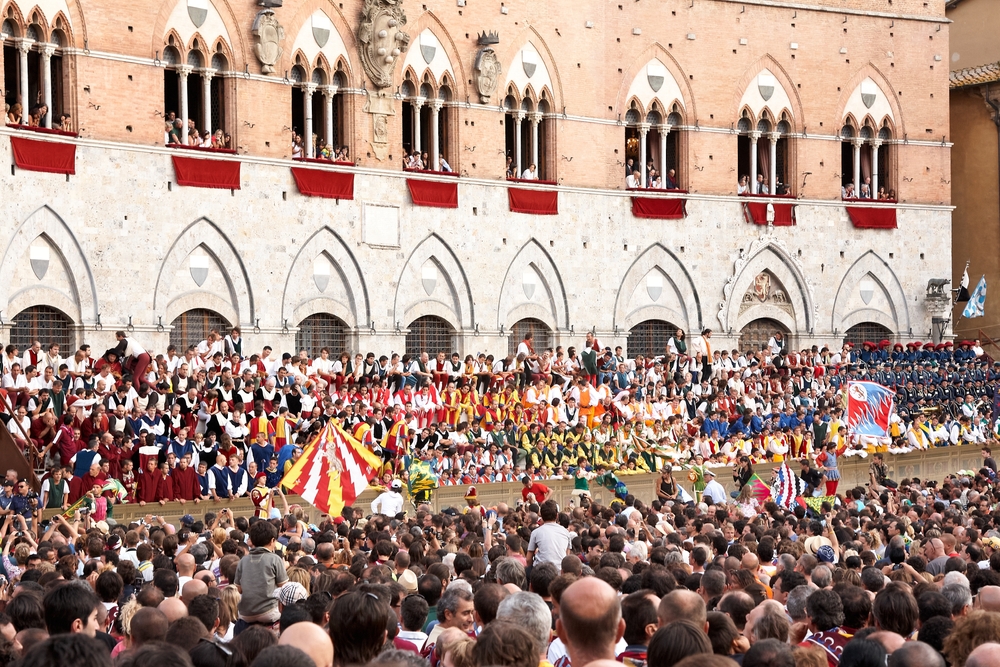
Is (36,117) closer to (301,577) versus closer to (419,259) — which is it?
(419,259)

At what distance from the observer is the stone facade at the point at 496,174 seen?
31891mm

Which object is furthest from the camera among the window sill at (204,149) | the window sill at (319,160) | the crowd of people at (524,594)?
the window sill at (319,160)

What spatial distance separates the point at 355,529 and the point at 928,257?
3467 centimetres

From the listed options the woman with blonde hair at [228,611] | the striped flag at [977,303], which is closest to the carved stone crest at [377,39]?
the striped flag at [977,303]

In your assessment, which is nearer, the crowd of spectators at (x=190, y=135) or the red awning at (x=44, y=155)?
the red awning at (x=44, y=155)

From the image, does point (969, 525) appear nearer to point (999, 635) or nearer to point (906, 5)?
point (999, 635)

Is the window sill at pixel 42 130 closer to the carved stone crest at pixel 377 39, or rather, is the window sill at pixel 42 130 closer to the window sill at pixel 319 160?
the window sill at pixel 319 160

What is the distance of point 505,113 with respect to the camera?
39.7m

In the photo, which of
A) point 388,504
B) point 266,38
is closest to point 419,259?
point 266,38

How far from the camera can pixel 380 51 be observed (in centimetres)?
3634

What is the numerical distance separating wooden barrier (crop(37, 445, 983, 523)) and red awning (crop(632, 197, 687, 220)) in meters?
10.2

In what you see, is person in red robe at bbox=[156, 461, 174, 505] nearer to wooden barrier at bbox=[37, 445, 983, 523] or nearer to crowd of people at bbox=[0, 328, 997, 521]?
crowd of people at bbox=[0, 328, 997, 521]

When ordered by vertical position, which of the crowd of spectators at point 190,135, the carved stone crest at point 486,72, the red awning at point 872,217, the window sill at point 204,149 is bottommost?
Answer: the red awning at point 872,217

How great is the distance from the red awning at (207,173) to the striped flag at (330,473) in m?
13.0
